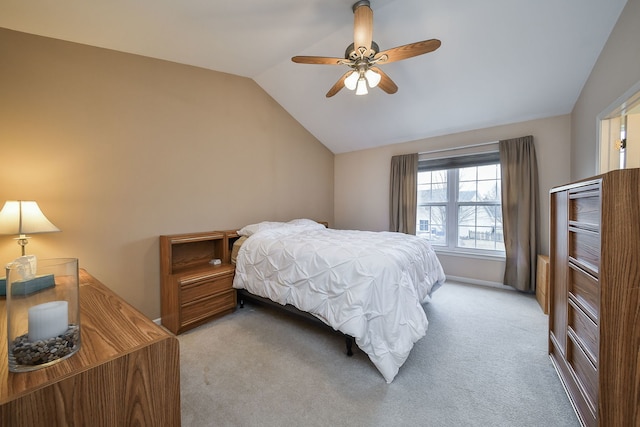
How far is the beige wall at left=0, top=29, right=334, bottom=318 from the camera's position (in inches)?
75.9

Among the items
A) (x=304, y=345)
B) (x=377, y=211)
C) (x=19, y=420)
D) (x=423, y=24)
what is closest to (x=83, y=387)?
(x=19, y=420)

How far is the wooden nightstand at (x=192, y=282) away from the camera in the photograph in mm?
2439

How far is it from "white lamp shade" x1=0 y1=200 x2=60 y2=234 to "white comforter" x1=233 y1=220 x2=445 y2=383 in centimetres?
160

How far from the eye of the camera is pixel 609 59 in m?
2.21

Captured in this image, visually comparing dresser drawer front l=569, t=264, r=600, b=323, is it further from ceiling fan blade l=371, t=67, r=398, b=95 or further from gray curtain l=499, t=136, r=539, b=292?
gray curtain l=499, t=136, r=539, b=292

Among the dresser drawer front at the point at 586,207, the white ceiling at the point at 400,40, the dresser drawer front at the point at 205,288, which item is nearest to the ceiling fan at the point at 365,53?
the white ceiling at the point at 400,40

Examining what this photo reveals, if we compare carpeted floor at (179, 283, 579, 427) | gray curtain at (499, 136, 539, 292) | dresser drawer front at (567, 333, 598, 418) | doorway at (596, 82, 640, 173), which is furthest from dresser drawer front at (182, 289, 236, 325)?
doorway at (596, 82, 640, 173)

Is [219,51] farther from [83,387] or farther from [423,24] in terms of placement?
[83,387]

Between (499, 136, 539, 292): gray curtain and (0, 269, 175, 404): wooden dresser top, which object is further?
(499, 136, 539, 292): gray curtain

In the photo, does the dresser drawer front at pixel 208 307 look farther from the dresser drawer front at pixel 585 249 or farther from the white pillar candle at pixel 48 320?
the dresser drawer front at pixel 585 249

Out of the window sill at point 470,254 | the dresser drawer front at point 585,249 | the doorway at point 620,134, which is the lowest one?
the window sill at point 470,254

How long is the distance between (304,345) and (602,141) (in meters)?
3.37

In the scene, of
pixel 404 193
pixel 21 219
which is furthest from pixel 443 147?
pixel 21 219

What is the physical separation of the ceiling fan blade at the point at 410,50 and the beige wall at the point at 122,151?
217 centimetres
